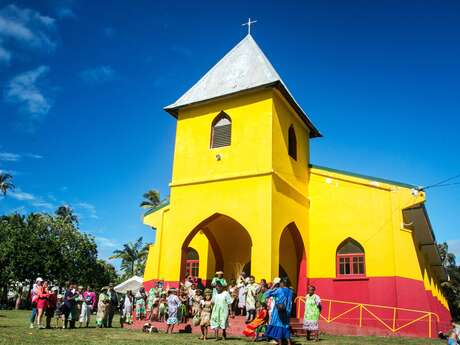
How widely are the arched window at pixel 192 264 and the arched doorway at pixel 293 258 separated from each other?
3777mm

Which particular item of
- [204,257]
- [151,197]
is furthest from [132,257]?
[204,257]

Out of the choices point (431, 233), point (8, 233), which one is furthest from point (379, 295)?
point (8, 233)

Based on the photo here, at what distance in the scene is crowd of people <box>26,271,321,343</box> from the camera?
34.1ft

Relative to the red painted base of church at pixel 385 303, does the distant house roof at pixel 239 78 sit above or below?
above

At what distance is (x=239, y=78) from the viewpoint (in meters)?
18.8

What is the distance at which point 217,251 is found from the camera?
785 inches

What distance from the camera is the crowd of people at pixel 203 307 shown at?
1040 cm

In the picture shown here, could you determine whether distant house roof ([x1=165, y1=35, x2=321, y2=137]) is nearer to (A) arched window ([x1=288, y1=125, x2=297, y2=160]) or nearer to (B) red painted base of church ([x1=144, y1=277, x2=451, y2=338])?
(A) arched window ([x1=288, y1=125, x2=297, y2=160])

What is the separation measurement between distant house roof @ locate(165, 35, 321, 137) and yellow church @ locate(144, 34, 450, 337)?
7 centimetres

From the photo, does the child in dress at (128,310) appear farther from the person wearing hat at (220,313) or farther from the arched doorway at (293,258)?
the arched doorway at (293,258)

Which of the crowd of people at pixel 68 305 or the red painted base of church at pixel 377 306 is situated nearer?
the crowd of people at pixel 68 305

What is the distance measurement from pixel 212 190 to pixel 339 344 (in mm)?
7784

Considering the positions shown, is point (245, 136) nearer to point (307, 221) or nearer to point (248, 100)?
point (248, 100)

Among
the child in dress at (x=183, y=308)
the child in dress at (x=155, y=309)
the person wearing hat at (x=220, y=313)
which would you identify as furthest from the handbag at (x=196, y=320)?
the person wearing hat at (x=220, y=313)
